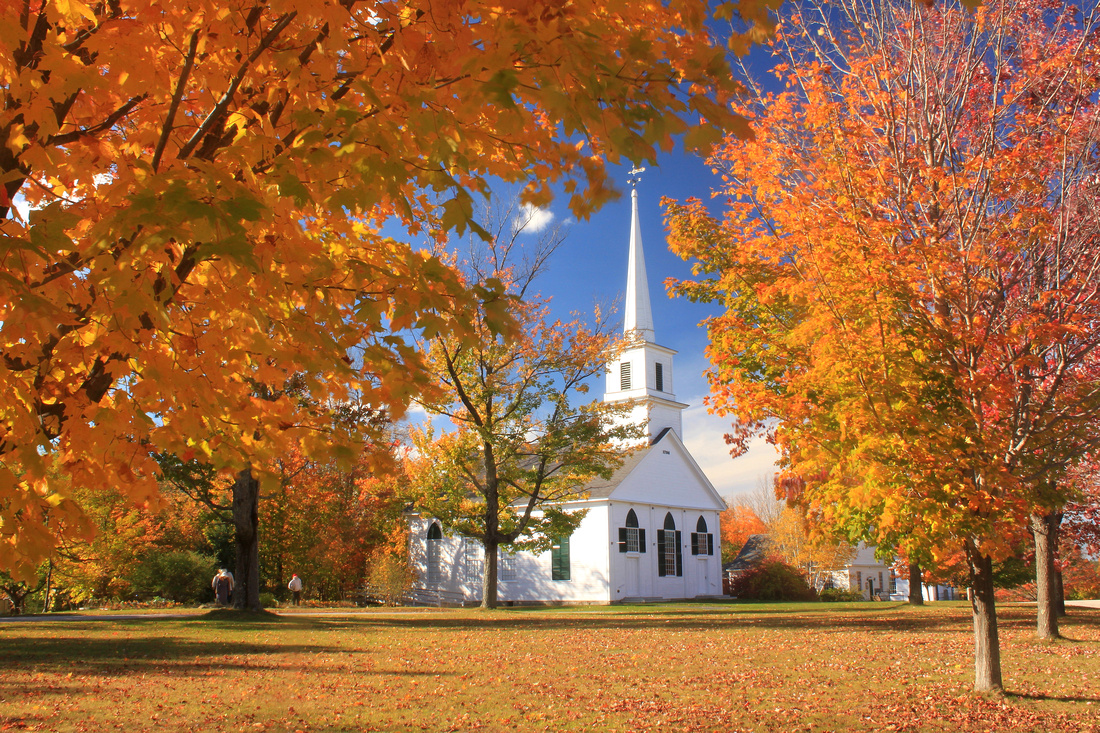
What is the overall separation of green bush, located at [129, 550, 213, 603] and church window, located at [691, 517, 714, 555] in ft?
74.2

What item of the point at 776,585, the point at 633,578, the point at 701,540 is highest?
the point at 701,540

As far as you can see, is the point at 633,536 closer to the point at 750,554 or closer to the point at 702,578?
the point at 702,578

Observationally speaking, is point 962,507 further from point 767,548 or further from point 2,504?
point 767,548

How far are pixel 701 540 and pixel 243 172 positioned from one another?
37137 millimetres

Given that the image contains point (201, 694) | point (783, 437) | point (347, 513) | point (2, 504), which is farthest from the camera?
point (347, 513)

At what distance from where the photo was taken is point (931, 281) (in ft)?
25.4

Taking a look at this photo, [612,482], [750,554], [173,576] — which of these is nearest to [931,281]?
[173,576]

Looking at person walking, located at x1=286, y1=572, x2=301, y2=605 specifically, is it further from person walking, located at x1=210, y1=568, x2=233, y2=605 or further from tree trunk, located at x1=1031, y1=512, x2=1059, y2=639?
tree trunk, located at x1=1031, y1=512, x2=1059, y2=639

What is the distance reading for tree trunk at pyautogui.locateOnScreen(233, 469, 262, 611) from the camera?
1805cm

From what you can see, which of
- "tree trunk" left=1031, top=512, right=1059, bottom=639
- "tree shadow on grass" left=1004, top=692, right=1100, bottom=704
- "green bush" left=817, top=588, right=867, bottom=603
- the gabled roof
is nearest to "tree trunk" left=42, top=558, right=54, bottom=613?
the gabled roof

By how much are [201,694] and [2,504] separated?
16.4 ft

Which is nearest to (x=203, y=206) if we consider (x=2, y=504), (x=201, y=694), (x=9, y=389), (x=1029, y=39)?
(x=9, y=389)

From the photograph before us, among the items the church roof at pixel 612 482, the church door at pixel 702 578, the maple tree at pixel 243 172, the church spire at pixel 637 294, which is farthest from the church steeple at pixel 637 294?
the maple tree at pixel 243 172

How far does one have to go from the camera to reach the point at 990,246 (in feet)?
26.5
